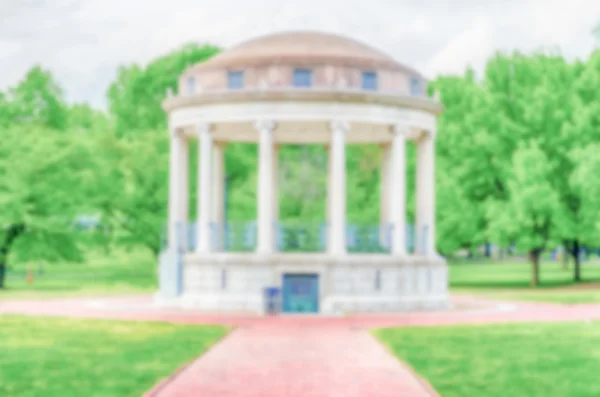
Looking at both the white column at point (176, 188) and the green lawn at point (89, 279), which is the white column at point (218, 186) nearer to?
the white column at point (176, 188)

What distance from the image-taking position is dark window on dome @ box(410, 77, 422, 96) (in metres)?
42.0

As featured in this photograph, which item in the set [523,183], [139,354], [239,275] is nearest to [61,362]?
[139,354]

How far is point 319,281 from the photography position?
3812cm

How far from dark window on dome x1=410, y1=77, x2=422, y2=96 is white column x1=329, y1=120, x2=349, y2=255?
187 inches

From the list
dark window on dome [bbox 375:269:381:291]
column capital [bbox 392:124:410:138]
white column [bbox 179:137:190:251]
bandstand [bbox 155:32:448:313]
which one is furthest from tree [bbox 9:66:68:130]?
dark window on dome [bbox 375:269:381:291]

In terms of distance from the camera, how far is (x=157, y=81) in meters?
76.6

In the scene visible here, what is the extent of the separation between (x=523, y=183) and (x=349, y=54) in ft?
73.4

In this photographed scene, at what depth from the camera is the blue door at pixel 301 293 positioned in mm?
38125

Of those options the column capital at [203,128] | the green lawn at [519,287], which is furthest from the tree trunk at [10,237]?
the green lawn at [519,287]

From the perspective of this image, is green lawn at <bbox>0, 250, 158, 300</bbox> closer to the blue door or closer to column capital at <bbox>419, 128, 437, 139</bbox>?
the blue door

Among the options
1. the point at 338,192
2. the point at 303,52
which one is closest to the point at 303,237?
the point at 338,192

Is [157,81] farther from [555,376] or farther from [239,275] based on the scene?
[555,376]

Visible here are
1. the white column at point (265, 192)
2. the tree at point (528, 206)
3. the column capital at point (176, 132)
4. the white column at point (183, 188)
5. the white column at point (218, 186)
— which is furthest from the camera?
the tree at point (528, 206)

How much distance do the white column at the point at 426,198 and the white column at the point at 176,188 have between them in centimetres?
1137
